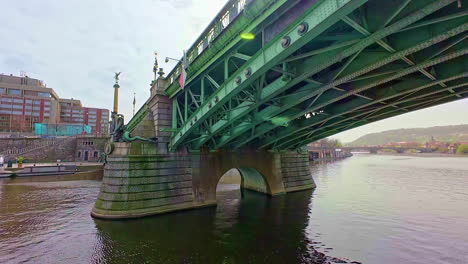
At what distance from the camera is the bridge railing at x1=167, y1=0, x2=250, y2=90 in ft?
31.7

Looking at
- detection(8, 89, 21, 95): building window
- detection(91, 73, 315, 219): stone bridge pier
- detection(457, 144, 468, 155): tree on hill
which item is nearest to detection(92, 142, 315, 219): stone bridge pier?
detection(91, 73, 315, 219): stone bridge pier

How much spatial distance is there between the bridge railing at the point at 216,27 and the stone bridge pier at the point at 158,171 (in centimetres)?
532

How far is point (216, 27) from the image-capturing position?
1112 centimetres

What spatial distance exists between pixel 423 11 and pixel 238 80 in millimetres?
6090

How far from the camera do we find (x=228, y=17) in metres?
10.3

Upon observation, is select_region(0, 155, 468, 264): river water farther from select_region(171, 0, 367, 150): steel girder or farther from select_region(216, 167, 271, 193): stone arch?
select_region(171, 0, 367, 150): steel girder

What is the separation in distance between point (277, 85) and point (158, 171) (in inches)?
419

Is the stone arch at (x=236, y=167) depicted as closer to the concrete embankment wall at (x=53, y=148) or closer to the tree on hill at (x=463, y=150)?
the concrete embankment wall at (x=53, y=148)

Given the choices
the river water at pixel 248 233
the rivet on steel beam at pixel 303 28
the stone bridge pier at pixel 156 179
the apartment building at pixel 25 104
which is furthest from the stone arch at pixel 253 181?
the apartment building at pixel 25 104

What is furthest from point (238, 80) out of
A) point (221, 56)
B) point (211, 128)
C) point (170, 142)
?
point (170, 142)

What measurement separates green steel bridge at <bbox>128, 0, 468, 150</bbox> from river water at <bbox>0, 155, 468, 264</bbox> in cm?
595

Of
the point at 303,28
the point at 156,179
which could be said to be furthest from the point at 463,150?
the point at 303,28

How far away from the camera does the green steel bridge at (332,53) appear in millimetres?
6164

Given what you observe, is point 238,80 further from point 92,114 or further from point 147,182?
point 92,114
